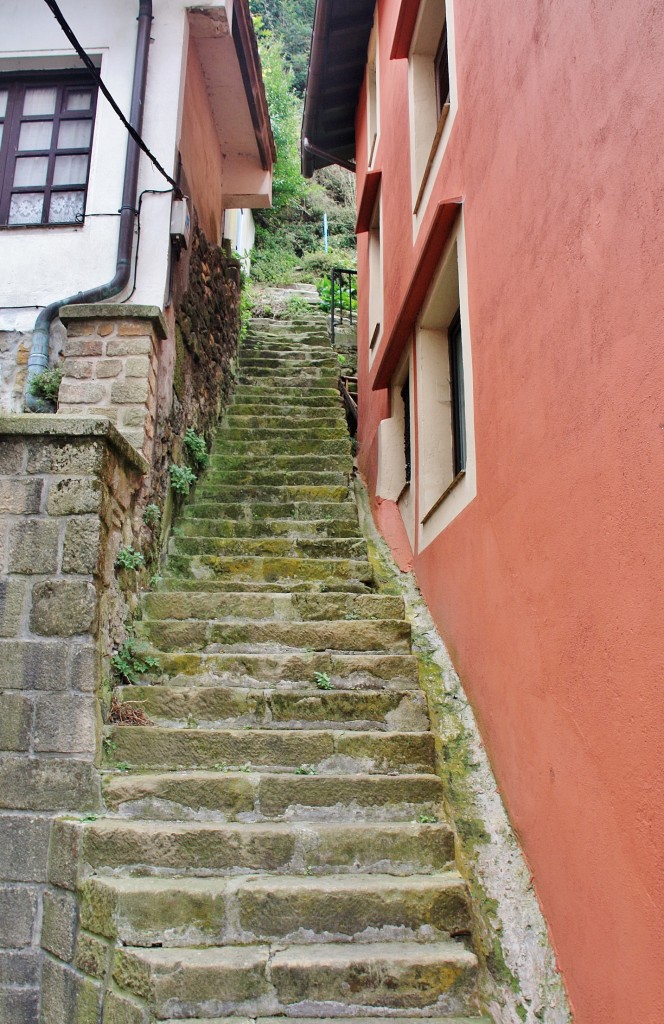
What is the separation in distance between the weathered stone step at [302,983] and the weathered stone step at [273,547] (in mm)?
2824

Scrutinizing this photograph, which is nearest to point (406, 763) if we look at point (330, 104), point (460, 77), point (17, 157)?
point (460, 77)

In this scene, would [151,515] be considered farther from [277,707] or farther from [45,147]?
[45,147]

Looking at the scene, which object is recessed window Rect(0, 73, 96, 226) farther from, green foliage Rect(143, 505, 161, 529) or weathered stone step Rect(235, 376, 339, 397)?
weathered stone step Rect(235, 376, 339, 397)

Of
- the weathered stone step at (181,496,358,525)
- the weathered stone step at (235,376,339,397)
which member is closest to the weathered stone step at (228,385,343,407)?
the weathered stone step at (235,376,339,397)

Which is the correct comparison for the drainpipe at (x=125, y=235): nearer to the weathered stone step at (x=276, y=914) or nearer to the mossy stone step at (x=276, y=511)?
the mossy stone step at (x=276, y=511)

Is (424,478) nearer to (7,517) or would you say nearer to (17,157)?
(7,517)

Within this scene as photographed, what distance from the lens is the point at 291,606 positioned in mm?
4223

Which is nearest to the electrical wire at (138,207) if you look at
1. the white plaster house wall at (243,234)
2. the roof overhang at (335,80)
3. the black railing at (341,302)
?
the roof overhang at (335,80)

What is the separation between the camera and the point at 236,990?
2.38 m

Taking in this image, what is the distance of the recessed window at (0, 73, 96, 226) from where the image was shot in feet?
16.3

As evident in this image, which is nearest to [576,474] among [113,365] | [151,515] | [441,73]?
[151,515]

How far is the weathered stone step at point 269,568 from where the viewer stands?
4.71 metres

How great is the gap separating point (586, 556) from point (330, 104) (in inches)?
346

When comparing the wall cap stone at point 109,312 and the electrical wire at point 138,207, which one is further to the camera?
the electrical wire at point 138,207
